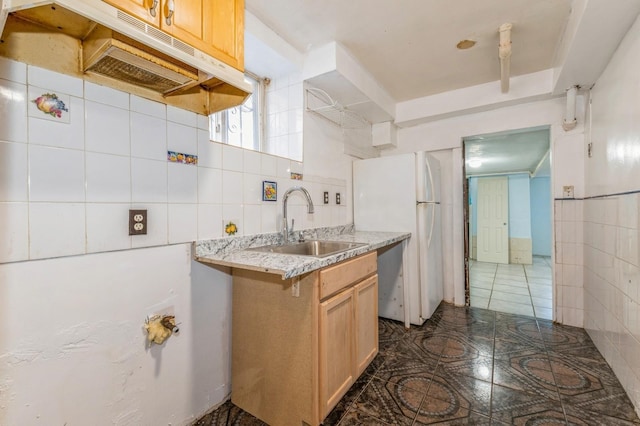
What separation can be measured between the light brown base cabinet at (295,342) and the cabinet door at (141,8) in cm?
110

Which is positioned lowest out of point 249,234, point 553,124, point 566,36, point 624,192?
point 249,234

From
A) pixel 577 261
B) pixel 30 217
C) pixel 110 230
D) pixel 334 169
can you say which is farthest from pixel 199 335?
pixel 577 261

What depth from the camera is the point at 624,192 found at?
1.55 meters

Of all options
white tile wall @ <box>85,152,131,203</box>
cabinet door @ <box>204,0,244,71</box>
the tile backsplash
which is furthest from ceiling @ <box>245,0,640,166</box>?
white tile wall @ <box>85,152,131,203</box>

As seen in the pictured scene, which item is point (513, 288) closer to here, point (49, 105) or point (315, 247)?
point (315, 247)

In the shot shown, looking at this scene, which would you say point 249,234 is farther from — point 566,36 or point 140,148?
point 566,36

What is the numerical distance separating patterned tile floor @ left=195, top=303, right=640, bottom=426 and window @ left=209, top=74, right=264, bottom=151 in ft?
5.16

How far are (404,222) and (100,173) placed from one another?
2.19 metres

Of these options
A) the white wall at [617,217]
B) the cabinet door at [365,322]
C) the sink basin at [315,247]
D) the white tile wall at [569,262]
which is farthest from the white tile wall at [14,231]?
the white tile wall at [569,262]

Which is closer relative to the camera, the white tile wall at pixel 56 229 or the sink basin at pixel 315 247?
the white tile wall at pixel 56 229

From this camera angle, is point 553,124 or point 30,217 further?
point 553,124

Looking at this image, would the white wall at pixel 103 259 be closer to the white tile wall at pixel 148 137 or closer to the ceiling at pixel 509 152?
the white tile wall at pixel 148 137

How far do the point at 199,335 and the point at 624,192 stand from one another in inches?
95.8

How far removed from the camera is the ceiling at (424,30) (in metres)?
1.65
